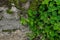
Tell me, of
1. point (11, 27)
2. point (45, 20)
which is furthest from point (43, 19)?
point (11, 27)

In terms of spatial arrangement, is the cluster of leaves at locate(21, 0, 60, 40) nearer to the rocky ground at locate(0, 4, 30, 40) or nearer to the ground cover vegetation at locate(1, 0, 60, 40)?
the ground cover vegetation at locate(1, 0, 60, 40)

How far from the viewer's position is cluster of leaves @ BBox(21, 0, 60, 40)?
2740 mm

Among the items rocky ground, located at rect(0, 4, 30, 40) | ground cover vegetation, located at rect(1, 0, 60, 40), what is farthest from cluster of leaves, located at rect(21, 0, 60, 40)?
rocky ground, located at rect(0, 4, 30, 40)

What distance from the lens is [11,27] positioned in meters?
2.93

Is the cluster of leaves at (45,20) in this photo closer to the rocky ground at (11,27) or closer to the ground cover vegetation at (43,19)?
the ground cover vegetation at (43,19)

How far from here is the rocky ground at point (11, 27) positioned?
9.54 ft

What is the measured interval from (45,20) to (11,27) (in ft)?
1.54

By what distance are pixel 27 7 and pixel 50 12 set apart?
1.10ft

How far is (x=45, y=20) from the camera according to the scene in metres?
2.82

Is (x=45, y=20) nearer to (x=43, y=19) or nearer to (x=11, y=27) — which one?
(x=43, y=19)

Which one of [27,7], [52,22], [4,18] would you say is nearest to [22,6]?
[27,7]

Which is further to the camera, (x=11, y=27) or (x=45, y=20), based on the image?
(x=11, y=27)

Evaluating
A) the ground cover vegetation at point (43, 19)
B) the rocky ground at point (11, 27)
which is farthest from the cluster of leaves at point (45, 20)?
the rocky ground at point (11, 27)

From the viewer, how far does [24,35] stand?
2.96 metres
